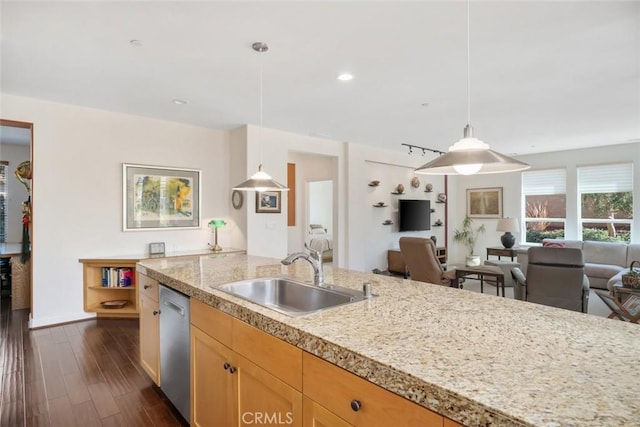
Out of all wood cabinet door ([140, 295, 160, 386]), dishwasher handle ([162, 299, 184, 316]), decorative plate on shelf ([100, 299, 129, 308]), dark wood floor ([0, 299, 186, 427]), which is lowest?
dark wood floor ([0, 299, 186, 427])

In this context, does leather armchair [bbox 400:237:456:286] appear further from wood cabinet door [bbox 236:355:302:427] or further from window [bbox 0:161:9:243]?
window [bbox 0:161:9:243]

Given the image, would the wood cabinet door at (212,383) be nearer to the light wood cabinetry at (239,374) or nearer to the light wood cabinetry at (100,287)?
the light wood cabinetry at (239,374)

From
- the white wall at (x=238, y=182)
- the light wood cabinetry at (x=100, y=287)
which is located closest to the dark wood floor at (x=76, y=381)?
the light wood cabinetry at (x=100, y=287)

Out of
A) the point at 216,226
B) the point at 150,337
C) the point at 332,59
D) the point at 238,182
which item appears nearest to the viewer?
the point at 150,337

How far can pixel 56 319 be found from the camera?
13.5 feet

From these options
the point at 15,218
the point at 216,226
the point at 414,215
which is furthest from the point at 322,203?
the point at 15,218

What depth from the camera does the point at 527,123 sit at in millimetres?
5098

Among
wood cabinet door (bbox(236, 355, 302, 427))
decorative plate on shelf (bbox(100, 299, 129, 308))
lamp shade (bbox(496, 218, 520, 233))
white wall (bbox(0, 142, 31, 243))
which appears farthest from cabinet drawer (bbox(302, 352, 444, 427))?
white wall (bbox(0, 142, 31, 243))

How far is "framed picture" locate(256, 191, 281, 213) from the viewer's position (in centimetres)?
523

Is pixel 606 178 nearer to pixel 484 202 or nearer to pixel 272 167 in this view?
pixel 484 202

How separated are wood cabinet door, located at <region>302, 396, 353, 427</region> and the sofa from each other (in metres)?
5.80

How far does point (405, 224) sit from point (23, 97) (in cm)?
642

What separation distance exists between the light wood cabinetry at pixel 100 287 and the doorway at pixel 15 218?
104cm

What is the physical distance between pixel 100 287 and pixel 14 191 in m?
3.63
